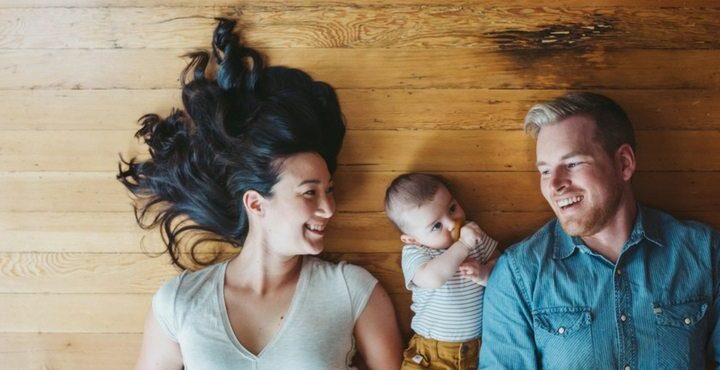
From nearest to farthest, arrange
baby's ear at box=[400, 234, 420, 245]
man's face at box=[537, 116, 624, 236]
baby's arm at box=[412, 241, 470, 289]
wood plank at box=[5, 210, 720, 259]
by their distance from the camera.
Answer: man's face at box=[537, 116, 624, 236]
baby's arm at box=[412, 241, 470, 289]
baby's ear at box=[400, 234, 420, 245]
wood plank at box=[5, 210, 720, 259]

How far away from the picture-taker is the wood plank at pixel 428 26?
196cm

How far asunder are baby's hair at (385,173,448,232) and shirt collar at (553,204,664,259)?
0.41 metres

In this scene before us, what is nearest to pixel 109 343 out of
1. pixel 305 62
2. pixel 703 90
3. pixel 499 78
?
pixel 305 62

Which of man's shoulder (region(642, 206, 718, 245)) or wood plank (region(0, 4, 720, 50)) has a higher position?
wood plank (region(0, 4, 720, 50))

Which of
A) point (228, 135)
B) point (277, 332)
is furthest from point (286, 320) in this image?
point (228, 135)

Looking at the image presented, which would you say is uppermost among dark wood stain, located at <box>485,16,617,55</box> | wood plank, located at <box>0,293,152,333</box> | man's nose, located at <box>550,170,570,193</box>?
dark wood stain, located at <box>485,16,617,55</box>

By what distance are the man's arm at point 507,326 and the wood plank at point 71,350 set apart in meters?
1.26

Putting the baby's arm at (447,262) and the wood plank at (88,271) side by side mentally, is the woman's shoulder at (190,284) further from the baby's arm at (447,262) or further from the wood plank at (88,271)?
the baby's arm at (447,262)

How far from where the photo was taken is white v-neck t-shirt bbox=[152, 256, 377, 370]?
72.1 inches

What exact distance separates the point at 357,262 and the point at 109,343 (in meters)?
0.96

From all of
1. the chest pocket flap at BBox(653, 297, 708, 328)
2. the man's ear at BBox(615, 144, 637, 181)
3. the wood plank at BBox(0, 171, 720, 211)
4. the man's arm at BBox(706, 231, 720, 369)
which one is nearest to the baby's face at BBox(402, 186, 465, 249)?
the wood plank at BBox(0, 171, 720, 211)

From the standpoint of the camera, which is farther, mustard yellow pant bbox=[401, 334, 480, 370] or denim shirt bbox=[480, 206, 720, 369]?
mustard yellow pant bbox=[401, 334, 480, 370]

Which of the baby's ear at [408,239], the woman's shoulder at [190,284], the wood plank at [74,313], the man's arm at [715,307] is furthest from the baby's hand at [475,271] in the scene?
the wood plank at [74,313]

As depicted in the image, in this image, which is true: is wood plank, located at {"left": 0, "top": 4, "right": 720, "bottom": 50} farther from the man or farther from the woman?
the man
